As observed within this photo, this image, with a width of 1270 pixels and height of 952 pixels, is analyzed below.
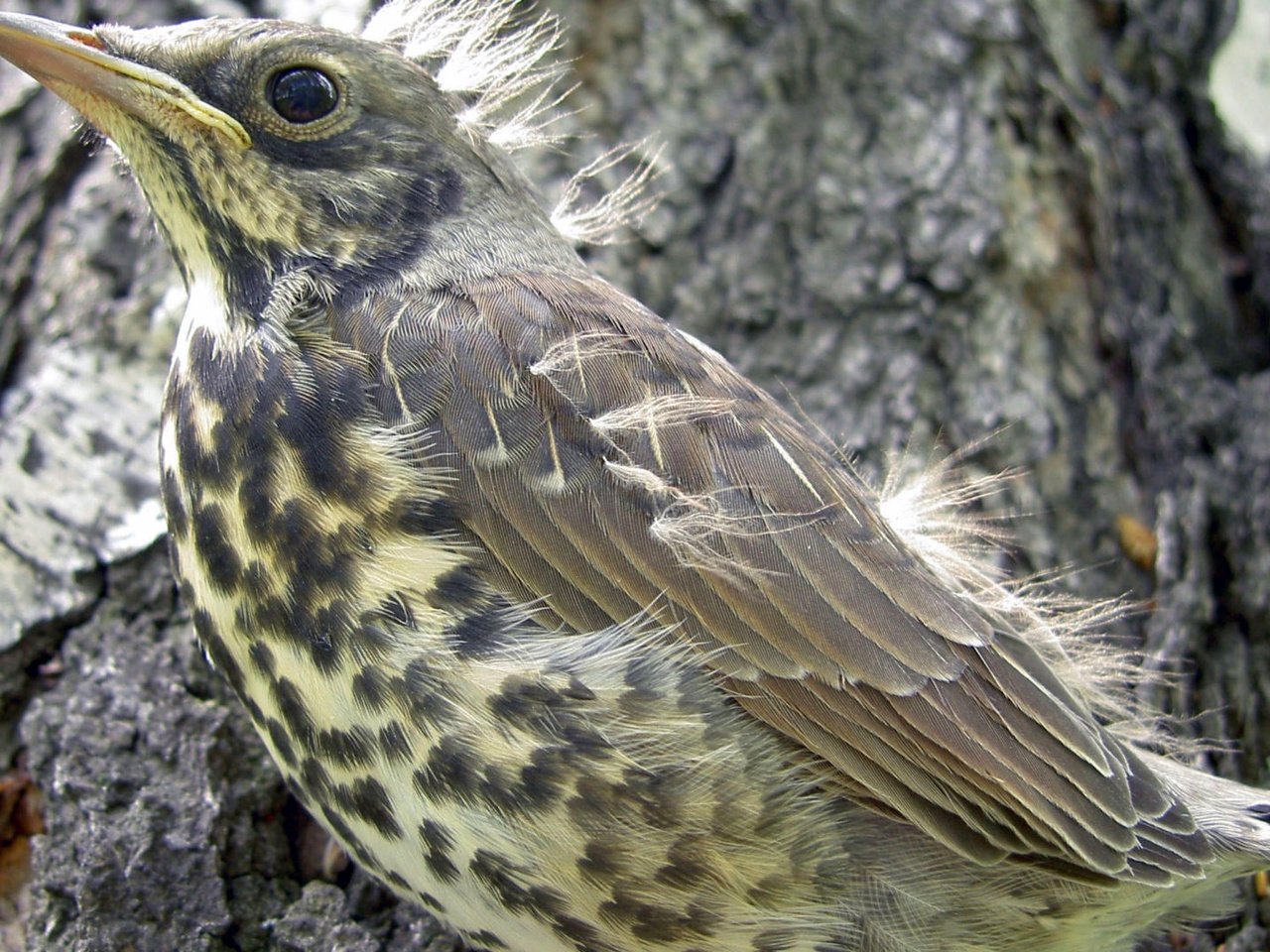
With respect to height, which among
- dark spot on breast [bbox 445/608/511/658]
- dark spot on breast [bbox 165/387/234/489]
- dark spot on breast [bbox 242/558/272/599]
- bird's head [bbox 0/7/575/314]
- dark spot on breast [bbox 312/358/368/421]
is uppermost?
bird's head [bbox 0/7/575/314]

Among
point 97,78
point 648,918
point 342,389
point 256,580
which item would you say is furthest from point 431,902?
point 97,78

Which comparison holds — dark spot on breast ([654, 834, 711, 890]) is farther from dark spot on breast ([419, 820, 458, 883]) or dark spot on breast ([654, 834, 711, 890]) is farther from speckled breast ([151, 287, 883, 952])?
dark spot on breast ([419, 820, 458, 883])

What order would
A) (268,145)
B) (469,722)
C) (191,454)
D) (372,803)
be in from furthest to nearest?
(268,145) → (191,454) → (372,803) → (469,722)

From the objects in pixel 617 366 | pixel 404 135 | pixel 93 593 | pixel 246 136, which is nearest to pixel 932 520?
pixel 617 366

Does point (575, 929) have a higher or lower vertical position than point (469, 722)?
lower

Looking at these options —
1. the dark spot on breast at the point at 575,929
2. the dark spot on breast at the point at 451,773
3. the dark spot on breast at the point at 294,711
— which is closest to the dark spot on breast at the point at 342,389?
the dark spot on breast at the point at 294,711

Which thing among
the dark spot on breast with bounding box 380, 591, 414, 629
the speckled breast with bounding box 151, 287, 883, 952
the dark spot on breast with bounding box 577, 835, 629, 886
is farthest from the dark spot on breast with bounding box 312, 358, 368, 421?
the dark spot on breast with bounding box 577, 835, 629, 886

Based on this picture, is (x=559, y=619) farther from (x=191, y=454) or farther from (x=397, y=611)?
Answer: (x=191, y=454)
